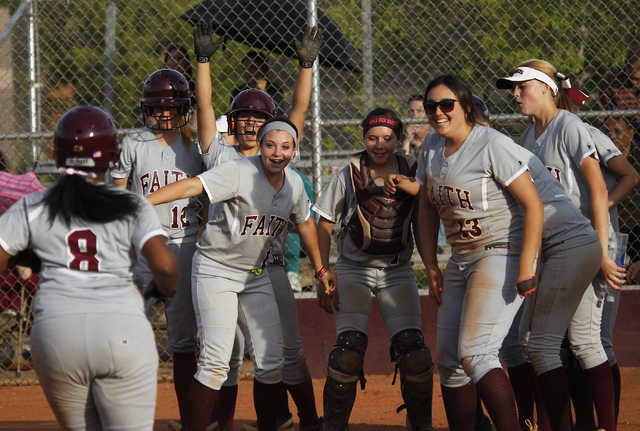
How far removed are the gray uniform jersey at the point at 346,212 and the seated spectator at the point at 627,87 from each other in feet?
9.02

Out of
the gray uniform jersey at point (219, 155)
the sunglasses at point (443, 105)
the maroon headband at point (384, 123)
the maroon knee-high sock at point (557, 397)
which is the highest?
the sunglasses at point (443, 105)

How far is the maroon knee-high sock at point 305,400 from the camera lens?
4.18 metres

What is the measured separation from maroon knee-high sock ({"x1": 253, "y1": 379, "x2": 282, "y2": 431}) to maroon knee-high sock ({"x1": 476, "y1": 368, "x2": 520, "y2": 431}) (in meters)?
1.17

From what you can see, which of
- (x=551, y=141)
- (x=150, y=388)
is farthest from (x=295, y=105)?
(x=150, y=388)

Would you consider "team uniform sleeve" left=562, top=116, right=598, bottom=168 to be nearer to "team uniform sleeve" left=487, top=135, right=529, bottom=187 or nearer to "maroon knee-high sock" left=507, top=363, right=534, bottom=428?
"team uniform sleeve" left=487, top=135, right=529, bottom=187

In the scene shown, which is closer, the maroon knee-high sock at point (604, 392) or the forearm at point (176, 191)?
the forearm at point (176, 191)

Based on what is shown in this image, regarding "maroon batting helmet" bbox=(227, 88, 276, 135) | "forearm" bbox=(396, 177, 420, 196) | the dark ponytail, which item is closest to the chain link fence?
"maroon batting helmet" bbox=(227, 88, 276, 135)

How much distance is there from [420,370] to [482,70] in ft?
12.4

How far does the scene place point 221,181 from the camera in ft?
12.1

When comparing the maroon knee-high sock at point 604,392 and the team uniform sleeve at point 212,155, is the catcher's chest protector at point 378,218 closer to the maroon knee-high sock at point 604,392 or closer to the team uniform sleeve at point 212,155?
the team uniform sleeve at point 212,155

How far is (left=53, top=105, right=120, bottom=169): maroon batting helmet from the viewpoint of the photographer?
258 centimetres

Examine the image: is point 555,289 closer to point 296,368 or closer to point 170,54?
point 296,368

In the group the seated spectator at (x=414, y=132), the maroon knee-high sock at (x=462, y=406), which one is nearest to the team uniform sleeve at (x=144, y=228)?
the maroon knee-high sock at (x=462, y=406)

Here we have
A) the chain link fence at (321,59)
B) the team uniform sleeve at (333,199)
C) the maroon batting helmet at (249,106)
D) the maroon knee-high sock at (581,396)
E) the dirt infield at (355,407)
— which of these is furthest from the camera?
the chain link fence at (321,59)
